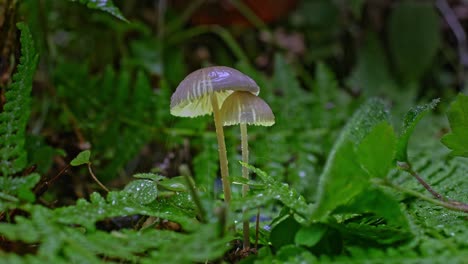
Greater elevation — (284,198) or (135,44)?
(135,44)

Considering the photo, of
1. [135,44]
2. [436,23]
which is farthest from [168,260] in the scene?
[436,23]

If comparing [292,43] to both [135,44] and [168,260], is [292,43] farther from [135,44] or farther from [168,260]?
[168,260]

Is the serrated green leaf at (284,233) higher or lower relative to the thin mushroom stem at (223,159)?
lower

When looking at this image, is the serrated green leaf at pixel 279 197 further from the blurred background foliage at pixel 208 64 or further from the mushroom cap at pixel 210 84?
the blurred background foliage at pixel 208 64

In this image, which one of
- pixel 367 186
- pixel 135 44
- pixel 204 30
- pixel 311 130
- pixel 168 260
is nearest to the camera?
pixel 168 260

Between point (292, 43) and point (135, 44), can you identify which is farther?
point (292, 43)

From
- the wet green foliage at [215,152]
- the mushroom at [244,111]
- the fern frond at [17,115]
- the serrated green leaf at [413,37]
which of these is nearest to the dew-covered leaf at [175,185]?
the wet green foliage at [215,152]

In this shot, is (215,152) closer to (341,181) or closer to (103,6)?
(103,6)

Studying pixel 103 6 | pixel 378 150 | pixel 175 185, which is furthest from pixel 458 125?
pixel 103 6
